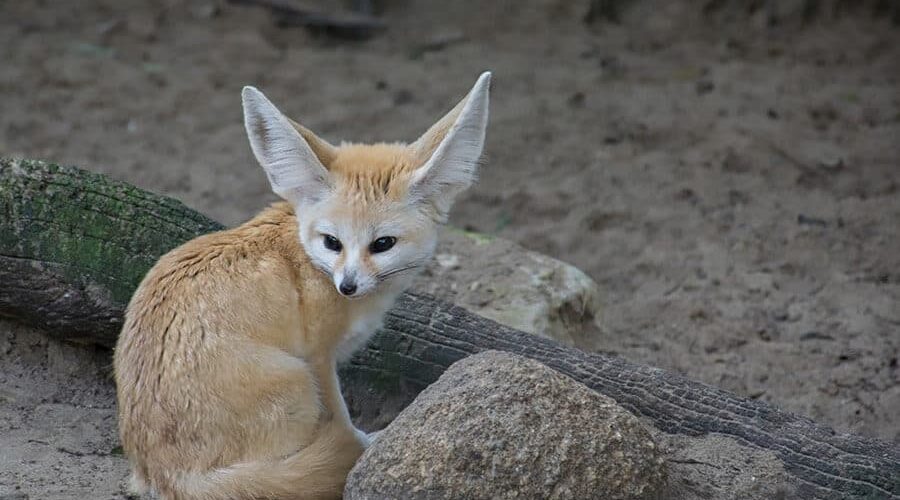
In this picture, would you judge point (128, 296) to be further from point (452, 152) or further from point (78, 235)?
point (452, 152)

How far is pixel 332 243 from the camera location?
11.9 ft

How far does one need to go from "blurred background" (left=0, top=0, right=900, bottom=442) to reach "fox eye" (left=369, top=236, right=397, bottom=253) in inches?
78.1

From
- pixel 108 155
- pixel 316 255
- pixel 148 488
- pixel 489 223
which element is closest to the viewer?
pixel 148 488

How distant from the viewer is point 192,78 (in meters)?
8.22

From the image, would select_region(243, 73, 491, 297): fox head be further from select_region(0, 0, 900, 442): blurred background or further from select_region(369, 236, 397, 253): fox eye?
select_region(0, 0, 900, 442): blurred background

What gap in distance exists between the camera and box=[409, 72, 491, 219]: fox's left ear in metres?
3.56

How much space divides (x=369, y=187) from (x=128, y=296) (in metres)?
1.13

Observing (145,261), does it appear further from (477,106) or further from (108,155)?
(108,155)

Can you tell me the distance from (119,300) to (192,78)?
439 cm

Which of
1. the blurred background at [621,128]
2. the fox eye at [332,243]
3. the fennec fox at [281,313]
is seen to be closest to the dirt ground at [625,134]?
the blurred background at [621,128]

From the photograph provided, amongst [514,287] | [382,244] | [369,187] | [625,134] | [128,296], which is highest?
[369,187]

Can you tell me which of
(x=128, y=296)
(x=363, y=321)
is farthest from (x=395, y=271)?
(x=128, y=296)

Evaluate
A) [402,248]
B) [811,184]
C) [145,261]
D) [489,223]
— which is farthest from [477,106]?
[811,184]

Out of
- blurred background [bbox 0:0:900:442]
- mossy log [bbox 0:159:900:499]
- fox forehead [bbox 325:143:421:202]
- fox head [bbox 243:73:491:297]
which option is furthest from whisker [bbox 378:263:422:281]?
blurred background [bbox 0:0:900:442]
